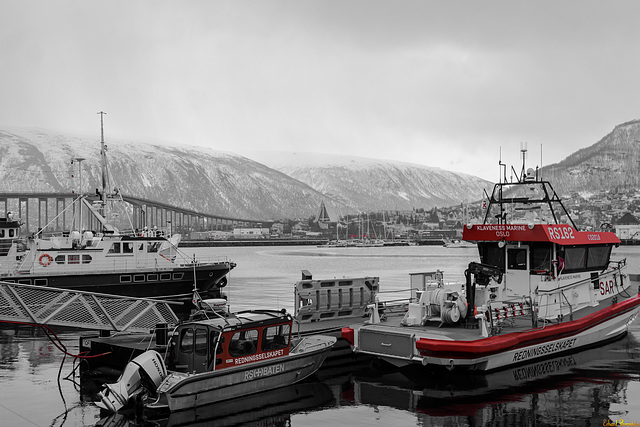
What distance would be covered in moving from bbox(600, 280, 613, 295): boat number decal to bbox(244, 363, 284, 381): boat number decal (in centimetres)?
1163

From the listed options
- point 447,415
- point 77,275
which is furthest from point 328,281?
point 77,275

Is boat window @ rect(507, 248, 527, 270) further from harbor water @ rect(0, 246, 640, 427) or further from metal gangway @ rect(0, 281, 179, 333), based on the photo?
metal gangway @ rect(0, 281, 179, 333)

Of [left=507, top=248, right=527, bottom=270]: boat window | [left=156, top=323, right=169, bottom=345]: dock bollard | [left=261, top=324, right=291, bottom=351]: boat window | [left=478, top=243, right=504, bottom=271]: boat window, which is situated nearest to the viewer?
[left=261, top=324, right=291, bottom=351]: boat window

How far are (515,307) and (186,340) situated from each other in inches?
369

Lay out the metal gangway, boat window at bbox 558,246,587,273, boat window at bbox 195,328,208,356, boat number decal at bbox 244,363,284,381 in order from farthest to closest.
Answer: boat window at bbox 558,246,587,273
the metal gangway
boat number decal at bbox 244,363,284,381
boat window at bbox 195,328,208,356

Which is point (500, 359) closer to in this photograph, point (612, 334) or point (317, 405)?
point (317, 405)

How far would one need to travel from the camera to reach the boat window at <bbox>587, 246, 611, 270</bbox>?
63.6 ft

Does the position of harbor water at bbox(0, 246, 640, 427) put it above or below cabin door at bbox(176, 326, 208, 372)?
below

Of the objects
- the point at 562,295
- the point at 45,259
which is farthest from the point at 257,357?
the point at 45,259

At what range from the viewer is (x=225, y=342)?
44.9 ft

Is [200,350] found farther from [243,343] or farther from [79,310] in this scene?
[79,310]

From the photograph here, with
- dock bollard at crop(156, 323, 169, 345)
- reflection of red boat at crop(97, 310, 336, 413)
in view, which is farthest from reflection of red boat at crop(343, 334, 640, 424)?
dock bollard at crop(156, 323, 169, 345)

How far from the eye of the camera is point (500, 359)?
1558cm

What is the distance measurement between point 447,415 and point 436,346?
1838 mm
